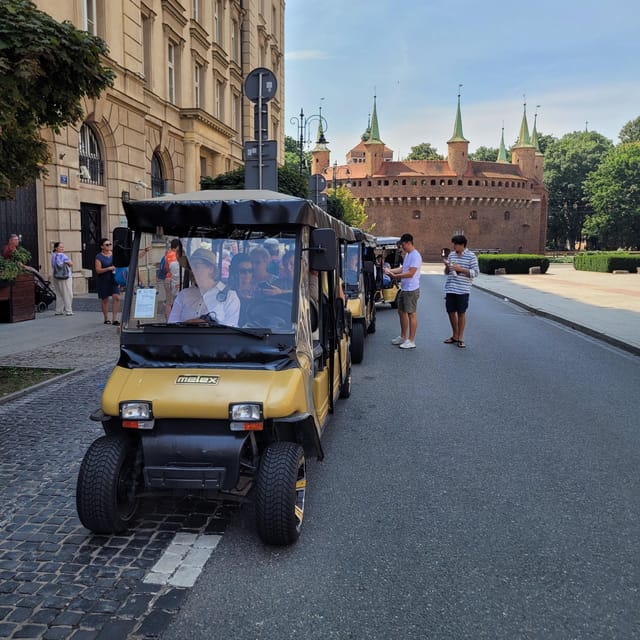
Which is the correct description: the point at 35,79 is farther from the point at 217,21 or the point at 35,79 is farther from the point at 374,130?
the point at 374,130

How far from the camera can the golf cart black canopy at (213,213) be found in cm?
456

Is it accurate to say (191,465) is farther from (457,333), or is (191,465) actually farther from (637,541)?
(457,333)

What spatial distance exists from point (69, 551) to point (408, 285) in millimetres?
8511

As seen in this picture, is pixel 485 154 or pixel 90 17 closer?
pixel 90 17

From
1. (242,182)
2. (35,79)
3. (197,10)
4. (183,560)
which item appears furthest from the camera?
(197,10)

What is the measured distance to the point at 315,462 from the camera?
18.3ft

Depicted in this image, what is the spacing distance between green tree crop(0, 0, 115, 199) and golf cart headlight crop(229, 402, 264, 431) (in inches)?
164

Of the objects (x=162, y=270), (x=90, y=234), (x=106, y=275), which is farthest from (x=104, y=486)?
(x=90, y=234)

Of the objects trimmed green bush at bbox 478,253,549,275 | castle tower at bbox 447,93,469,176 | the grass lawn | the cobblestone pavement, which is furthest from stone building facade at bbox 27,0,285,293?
castle tower at bbox 447,93,469,176

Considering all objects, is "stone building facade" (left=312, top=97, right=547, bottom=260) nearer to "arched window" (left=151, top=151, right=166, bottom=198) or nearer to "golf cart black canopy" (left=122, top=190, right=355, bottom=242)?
"arched window" (left=151, top=151, right=166, bottom=198)

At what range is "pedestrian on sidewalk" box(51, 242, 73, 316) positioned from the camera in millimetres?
14883

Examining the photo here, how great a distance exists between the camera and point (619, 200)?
7944 cm

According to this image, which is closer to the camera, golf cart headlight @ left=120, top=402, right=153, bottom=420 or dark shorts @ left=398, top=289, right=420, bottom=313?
golf cart headlight @ left=120, top=402, right=153, bottom=420

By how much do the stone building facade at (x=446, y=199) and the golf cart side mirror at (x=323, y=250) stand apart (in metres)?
82.1
